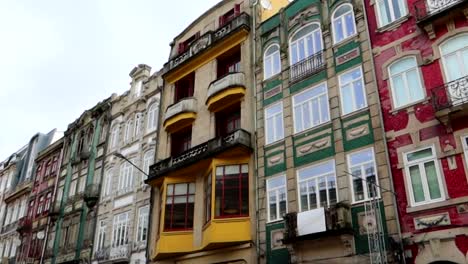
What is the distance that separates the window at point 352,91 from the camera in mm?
16188

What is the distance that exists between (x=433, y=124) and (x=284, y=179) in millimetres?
6476

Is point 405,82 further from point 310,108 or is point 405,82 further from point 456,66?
point 310,108

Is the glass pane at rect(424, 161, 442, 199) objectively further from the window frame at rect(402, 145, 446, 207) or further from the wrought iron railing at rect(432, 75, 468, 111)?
the wrought iron railing at rect(432, 75, 468, 111)

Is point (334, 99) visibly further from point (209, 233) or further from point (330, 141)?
point (209, 233)

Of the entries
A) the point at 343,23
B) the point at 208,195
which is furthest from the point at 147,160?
the point at 343,23

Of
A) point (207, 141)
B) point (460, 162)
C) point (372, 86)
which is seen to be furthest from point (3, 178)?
point (460, 162)

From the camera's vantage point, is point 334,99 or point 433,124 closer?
point 433,124

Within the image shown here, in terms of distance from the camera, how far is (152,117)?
27531mm

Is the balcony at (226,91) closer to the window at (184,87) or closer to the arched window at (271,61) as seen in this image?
the arched window at (271,61)

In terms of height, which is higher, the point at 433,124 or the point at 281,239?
the point at 433,124

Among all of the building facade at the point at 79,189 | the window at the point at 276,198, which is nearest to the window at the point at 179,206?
the window at the point at 276,198

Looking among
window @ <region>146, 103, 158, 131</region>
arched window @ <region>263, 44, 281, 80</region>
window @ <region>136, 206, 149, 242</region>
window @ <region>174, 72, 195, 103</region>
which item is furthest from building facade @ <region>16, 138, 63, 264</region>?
Answer: arched window @ <region>263, 44, 281, 80</region>

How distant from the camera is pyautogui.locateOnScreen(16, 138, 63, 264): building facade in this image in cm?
3309

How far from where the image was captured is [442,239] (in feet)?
40.4
